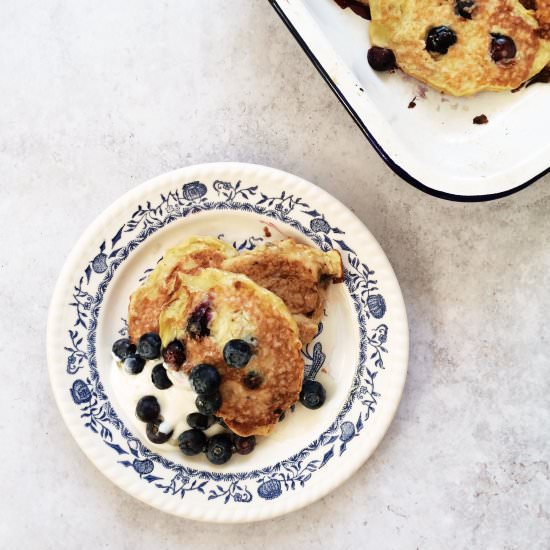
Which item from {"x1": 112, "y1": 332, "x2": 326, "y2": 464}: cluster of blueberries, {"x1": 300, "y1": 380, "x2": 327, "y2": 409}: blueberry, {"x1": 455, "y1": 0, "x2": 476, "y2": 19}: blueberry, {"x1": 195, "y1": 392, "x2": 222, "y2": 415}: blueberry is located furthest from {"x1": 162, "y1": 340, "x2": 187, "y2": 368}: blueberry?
{"x1": 455, "y1": 0, "x2": 476, "y2": 19}: blueberry

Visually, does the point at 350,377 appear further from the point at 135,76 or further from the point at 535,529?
the point at 135,76

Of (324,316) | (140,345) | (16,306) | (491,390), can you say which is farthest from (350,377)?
(16,306)

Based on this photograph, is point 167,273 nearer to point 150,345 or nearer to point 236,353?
point 150,345

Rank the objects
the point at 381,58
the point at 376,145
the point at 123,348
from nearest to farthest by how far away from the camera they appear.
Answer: the point at 376,145 < the point at 381,58 < the point at 123,348

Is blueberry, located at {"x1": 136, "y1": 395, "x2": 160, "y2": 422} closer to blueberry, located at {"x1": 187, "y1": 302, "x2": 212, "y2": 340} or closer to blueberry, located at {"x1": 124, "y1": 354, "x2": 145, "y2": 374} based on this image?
blueberry, located at {"x1": 124, "y1": 354, "x2": 145, "y2": 374}

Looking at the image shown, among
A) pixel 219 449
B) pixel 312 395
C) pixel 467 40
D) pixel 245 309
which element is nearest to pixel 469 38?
pixel 467 40

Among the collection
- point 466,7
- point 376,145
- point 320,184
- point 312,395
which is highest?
point 466,7

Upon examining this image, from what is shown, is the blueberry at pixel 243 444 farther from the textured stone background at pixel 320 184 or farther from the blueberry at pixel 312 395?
the textured stone background at pixel 320 184
